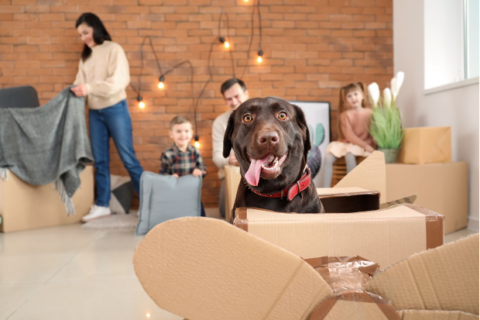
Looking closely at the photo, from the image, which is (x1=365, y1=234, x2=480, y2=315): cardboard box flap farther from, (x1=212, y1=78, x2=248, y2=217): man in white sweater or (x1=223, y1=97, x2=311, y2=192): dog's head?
(x1=212, y1=78, x2=248, y2=217): man in white sweater

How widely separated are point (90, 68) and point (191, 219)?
331cm

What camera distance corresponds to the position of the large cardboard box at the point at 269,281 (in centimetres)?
50

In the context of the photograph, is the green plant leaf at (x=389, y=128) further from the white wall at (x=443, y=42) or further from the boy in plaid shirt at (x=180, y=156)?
the boy in plaid shirt at (x=180, y=156)

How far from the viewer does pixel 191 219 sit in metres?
0.50

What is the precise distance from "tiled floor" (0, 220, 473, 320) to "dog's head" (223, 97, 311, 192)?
0.62 meters

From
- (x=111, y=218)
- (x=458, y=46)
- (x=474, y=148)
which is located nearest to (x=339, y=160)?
(x=474, y=148)

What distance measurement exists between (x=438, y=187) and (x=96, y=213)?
272cm

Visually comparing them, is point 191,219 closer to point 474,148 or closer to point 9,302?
point 9,302

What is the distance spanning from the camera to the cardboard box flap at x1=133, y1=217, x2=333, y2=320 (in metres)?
0.51

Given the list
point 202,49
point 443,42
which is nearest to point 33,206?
point 202,49

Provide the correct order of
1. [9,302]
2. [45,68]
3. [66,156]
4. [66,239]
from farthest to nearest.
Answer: [45,68], [66,156], [66,239], [9,302]

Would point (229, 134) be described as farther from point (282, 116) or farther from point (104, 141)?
point (104, 141)

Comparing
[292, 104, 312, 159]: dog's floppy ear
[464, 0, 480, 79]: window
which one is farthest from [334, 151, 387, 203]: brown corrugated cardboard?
[464, 0, 480, 79]: window

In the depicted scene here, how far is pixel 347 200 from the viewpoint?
1.25 metres
